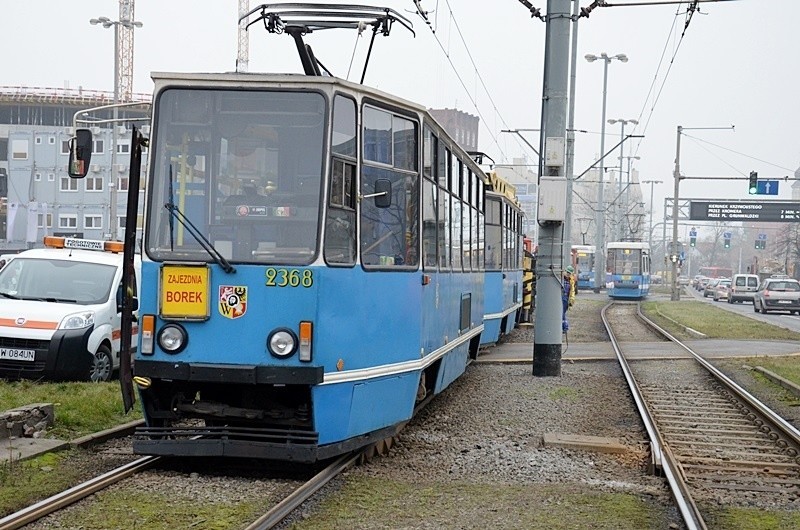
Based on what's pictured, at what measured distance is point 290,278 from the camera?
7863 millimetres

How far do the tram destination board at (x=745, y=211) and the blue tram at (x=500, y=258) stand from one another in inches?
1745

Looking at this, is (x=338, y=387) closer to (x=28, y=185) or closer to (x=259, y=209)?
(x=259, y=209)

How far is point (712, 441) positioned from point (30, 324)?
7.75m

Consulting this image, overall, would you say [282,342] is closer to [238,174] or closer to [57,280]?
[238,174]

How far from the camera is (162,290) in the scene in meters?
8.02

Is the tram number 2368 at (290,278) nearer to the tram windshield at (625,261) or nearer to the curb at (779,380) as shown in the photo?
the curb at (779,380)

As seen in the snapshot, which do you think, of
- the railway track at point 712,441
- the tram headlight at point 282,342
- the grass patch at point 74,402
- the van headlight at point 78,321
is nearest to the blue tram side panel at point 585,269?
the railway track at point 712,441

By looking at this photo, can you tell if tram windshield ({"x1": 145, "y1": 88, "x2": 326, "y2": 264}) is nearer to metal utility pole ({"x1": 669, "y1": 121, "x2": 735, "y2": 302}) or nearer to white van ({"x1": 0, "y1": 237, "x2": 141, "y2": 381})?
white van ({"x1": 0, "y1": 237, "x2": 141, "y2": 381})

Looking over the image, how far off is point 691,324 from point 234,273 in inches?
1011

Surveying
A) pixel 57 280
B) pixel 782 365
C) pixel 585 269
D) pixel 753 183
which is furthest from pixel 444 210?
pixel 585 269

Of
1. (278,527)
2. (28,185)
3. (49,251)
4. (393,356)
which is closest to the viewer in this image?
(278,527)

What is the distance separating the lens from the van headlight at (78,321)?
1298 centimetres

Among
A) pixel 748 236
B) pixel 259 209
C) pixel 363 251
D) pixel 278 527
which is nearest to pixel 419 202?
pixel 363 251

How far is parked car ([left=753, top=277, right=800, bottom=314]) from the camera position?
46688mm
